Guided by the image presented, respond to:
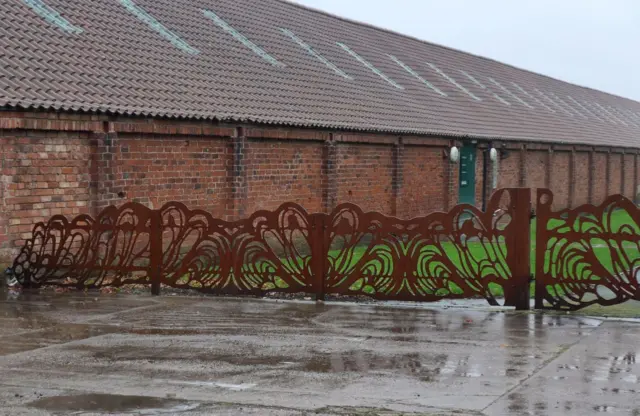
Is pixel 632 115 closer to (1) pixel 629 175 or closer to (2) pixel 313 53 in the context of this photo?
(1) pixel 629 175

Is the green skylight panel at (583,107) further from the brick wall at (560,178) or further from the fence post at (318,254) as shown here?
the fence post at (318,254)

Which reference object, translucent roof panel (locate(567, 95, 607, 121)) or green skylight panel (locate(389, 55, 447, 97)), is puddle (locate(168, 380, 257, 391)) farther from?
translucent roof panel (locate(567, 95, 607, 121))

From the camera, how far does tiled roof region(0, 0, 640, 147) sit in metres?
15.4

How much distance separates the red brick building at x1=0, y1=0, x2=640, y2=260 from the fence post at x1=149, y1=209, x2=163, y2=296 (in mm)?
2045

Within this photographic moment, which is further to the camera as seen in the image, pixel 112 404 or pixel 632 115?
pixel 632 115

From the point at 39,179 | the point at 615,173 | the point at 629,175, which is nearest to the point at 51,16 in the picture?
the point at 39,179

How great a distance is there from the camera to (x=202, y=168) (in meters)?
17.5

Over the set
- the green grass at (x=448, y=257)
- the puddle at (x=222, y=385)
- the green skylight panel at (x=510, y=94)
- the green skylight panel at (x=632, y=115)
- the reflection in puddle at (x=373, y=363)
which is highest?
the green skylight panel at (x=632, y=115)

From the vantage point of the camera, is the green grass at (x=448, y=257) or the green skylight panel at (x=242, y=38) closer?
the green grass at (x=448, y=257)

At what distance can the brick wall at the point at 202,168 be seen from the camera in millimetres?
13719

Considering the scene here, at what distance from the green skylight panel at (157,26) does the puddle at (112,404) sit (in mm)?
13802

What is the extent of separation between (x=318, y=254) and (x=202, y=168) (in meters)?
5.82

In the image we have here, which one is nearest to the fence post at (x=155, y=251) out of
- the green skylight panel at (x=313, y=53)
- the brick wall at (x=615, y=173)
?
the green skylight panel at (x=313, y=53)

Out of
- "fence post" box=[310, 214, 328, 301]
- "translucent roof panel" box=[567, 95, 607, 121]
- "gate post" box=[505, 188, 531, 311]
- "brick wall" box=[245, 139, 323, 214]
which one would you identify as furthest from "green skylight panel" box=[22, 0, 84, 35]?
"translucent roof panel" box=[567, 95, 607, 121]
